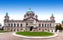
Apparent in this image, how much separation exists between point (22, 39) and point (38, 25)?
35.4 m

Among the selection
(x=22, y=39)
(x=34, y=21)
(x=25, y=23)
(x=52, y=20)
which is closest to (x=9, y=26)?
(x=25, y=23)

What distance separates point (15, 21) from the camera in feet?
207

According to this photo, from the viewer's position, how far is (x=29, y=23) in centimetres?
6194

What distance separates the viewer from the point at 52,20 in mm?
62406

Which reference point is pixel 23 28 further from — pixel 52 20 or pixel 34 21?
pixel 52 20

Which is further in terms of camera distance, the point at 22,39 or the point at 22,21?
the point at 22,21

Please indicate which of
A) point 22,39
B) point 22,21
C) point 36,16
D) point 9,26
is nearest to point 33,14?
point 36,16

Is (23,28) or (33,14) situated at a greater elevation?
(33,14)

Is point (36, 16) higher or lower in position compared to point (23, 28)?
higher

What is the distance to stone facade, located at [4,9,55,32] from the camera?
61750 millimetres

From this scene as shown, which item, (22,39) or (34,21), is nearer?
(22,39)

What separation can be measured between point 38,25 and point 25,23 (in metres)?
5.43

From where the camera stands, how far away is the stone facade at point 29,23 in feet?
203

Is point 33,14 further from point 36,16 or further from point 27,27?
point 27,27
